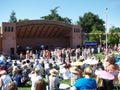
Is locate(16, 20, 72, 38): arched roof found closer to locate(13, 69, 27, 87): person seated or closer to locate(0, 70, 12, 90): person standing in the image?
locate(13, 69, 27, 87): person seated

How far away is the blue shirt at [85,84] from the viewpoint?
7.20 meters

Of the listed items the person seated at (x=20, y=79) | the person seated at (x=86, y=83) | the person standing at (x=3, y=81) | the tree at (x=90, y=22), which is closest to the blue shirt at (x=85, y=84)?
the person seated at (x=86, y=83)

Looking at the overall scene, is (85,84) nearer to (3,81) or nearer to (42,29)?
(3,81)

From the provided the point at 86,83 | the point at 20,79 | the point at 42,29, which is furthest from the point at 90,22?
the point at 86,83

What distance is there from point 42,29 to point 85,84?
162 ft

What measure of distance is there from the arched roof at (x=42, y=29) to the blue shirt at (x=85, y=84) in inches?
1761

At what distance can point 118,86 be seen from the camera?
460 inches

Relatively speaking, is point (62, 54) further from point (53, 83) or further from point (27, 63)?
point (53, 83)

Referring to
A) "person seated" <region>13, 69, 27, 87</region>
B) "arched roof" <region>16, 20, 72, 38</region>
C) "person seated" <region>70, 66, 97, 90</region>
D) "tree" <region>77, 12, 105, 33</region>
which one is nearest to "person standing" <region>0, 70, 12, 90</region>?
"person seated" <region>13, 69, 27, 87</region>

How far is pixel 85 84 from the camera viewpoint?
726cm

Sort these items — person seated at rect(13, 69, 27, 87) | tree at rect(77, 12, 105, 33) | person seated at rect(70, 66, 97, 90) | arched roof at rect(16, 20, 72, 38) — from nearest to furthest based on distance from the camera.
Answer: person seated at rect(70, 66, 97, 90) → person seated at rect(13, 69, 27, 87) → arched roof at rect(16, 20, 72, 38) → tree at rect(77, 12, 105, 33)

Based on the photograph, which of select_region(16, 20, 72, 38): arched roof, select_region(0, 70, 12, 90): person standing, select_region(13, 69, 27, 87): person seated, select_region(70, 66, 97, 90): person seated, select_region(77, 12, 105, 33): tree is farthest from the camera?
select_region(77, 12, 105, 33): tree

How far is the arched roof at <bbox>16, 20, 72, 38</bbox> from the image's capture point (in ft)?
173

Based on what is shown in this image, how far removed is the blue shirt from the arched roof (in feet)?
147
